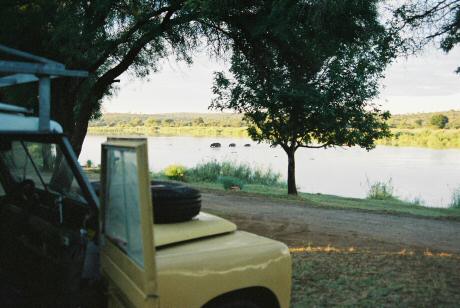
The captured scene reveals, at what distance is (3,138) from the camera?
360 centimetres

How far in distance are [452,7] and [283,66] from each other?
17.8ft

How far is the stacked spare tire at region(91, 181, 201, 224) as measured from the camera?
320 centimetres

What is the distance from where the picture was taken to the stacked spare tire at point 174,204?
3.20 m

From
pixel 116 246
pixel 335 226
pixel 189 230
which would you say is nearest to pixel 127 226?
pixel 116 246

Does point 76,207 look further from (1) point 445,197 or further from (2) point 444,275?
(1) point 445,197

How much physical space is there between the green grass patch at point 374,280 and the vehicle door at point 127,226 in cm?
302

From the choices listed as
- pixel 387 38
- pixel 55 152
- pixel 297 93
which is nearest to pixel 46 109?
pixel 55 152

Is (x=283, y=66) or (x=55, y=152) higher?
(x=283, y=66)

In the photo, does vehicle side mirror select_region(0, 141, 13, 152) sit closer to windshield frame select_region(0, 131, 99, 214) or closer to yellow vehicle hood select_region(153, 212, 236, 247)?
windshield frame select_region(0, 131, 99, 214)

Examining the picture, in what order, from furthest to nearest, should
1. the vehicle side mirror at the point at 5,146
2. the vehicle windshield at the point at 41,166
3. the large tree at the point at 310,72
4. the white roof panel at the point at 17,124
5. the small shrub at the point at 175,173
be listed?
the small shrub at the point at 175,173, the large tree at the point at 310,72, the vehicle side mirror at the point at 5,146, the vehicle windshield at the point at 41,166, the white roof panel at the point at 17,124

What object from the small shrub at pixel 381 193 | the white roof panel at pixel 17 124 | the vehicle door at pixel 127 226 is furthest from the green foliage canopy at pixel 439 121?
the white roof panel at pixel 17 124

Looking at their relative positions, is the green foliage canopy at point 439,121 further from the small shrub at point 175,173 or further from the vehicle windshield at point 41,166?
the vehicle windshield at point 41,166

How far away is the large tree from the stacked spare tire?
4993 mm

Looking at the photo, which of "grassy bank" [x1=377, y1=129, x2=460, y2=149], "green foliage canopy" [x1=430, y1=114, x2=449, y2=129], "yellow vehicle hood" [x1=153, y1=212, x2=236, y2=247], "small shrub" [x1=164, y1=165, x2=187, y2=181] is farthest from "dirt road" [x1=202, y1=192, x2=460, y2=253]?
"green foliage canopy" [x1=430, y1=114, x2=449, y2=129]
